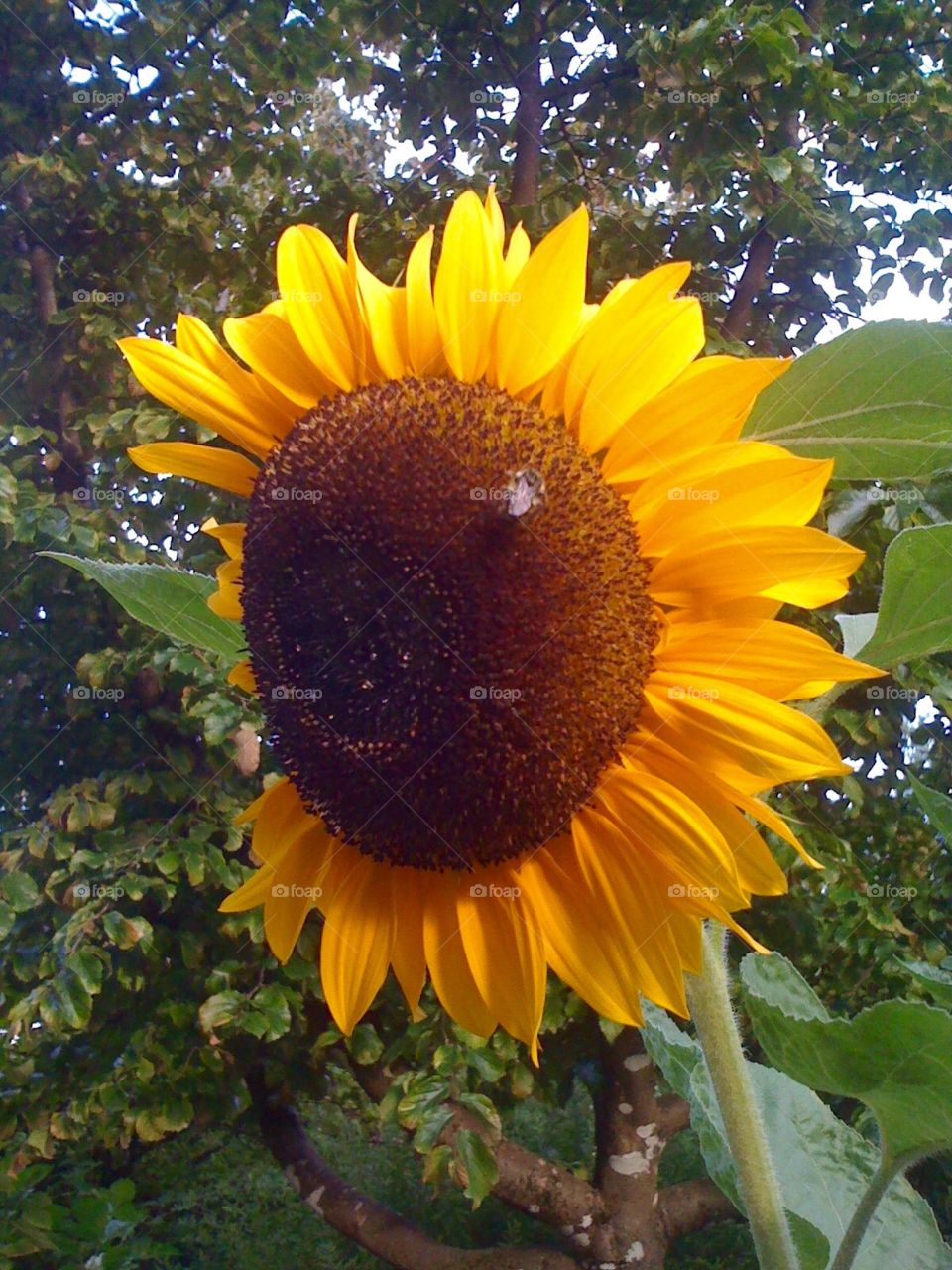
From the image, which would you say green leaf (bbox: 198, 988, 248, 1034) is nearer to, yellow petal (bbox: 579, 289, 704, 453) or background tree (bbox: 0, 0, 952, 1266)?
Result: background tree (bbox: 0, 0, 952, 1266)

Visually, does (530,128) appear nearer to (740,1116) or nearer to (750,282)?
(750,282)

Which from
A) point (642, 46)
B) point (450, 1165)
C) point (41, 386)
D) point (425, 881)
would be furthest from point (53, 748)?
point (425, 881)

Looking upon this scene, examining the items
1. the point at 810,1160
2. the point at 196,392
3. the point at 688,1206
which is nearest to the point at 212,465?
the point at 196,392

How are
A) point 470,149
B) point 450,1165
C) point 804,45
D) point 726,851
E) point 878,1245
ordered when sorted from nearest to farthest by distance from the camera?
point 726,851 → point 878,1245 → point 450,1165 → point 804,45 → point 470,149

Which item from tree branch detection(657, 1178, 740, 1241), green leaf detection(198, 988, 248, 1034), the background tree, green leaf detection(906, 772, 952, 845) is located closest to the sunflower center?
green leaf detection(906, 772, 952, 845)

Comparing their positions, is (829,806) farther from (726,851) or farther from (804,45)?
(726,851)
